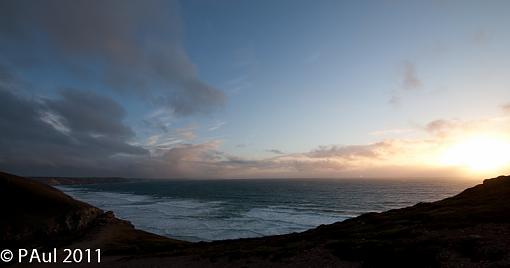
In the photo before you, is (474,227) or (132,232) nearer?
(474,227)

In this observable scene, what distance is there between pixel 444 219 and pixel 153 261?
100ft

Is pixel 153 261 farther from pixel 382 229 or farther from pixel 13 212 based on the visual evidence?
pixel 13 212

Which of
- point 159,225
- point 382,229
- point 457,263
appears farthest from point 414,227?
point 159,225

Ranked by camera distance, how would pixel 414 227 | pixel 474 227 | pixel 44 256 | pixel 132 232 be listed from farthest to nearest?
1. pixel 132 232
2. pixel 44 256
3. pixel 414 227
4. pixel 474 227

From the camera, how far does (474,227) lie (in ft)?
92.8

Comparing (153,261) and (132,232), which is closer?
(153,261)

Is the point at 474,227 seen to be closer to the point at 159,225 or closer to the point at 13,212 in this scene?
the point at 159,225

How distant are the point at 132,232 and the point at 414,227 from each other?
2304 inches

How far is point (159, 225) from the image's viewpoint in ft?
296

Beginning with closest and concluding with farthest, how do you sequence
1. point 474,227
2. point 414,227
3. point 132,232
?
point 474,227, point 414,227, point 132,232

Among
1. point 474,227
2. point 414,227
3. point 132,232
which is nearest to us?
point 474,227

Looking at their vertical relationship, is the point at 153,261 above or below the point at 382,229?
below

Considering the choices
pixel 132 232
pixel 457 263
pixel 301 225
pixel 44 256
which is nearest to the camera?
pixel 457 263

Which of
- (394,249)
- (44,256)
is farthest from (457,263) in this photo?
(44,256)
